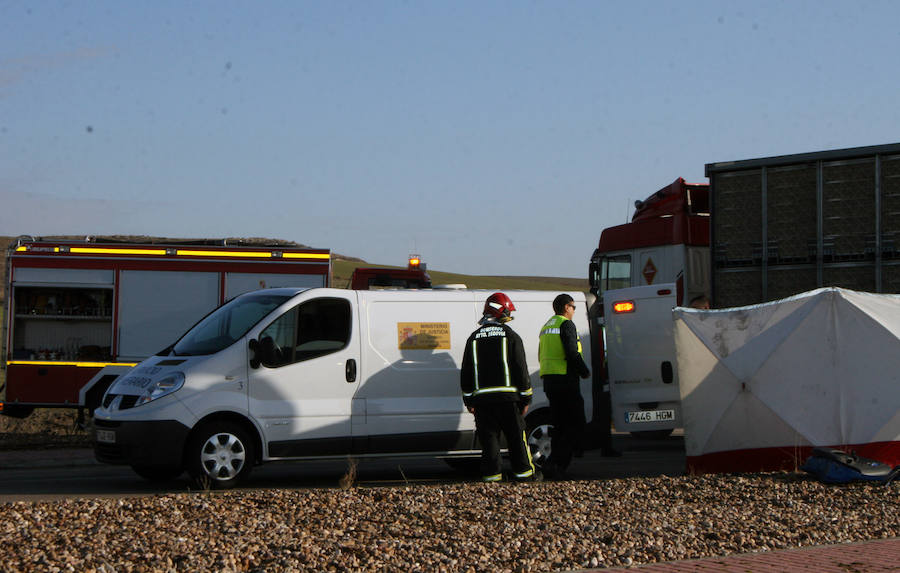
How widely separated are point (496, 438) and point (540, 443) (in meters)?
1.64

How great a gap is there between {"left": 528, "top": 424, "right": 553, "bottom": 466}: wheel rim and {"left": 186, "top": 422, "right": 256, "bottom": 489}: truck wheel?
302 centimetres

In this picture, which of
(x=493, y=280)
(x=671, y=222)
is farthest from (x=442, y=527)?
(x=493, y=280)

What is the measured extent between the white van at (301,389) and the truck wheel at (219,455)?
0.04ft

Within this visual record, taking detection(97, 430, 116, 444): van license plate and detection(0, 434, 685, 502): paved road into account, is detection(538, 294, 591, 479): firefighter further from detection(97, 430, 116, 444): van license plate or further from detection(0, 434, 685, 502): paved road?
detection(97, 430, 116, 444): van license plate

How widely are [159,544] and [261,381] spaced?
4360 millimetres

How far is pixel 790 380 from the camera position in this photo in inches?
434

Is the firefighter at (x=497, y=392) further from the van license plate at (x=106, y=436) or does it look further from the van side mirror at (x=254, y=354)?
the van license plate at (x=106, y=436)

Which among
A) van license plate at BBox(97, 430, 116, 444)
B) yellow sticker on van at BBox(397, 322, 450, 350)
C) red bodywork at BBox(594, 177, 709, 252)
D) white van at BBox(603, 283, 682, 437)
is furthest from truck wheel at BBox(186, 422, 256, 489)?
red bodywork at BBox(594, 177, 709, 252)

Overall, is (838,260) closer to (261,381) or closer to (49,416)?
(261,381)

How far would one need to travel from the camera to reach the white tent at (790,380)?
10648 millimetres

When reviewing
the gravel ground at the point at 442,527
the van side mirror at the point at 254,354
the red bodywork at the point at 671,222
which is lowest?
the gravel ground at the point at 442,527

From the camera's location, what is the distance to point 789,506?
29.1 feet

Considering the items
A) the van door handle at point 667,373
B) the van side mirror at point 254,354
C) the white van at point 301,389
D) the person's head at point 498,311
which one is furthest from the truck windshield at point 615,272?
the van side mirror at point 254,354

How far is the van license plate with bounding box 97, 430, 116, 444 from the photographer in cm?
1068
